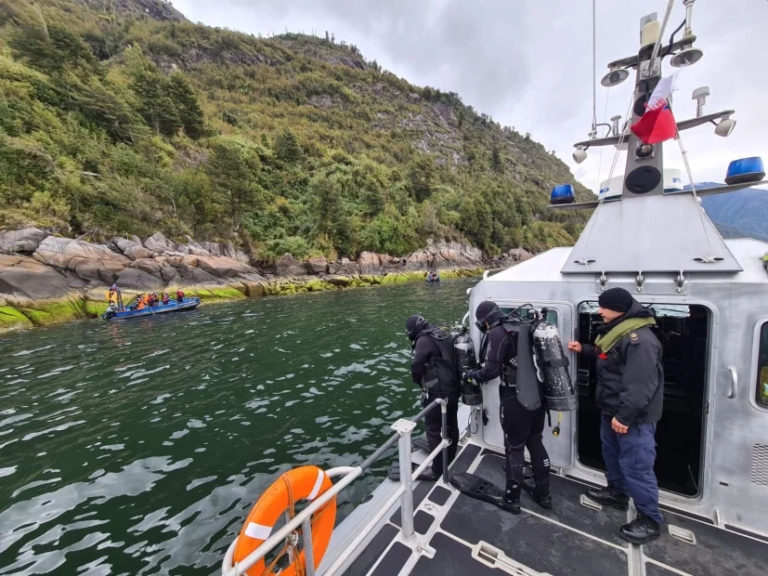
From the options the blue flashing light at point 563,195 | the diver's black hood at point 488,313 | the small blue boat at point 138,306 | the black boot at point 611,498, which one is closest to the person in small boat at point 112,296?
the small blue boat at point 138,306

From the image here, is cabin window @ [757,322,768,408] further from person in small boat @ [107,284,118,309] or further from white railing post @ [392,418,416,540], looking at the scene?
person in small boat @ [107,284,118,309]

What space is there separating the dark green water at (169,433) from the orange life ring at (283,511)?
2319 millimetres

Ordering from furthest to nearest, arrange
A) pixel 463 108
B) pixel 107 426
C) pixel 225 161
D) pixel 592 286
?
pixel 463 108, pixel 225 161, pixel 107 426, pixel 592 286

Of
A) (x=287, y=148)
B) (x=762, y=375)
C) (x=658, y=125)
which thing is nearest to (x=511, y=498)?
(x=762, y=375)

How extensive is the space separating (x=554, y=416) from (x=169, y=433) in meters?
7.32

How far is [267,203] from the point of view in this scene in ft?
135

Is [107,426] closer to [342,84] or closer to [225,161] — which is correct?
[225,161]

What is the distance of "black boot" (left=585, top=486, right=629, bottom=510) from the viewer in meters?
3.24

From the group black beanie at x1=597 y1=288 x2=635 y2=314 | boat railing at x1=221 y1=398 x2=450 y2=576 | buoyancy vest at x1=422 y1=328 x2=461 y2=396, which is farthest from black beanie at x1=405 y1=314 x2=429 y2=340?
black beanie at x1=597 y1=288 x2=635 y2=314

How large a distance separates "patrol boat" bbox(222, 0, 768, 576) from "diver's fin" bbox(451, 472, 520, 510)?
0.15ft

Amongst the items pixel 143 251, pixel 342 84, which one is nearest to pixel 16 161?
pixel 143 251

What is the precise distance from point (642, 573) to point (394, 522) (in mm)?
2134

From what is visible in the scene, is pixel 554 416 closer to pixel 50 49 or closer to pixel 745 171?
pixel 745 171

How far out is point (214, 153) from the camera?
34125 millimetres
